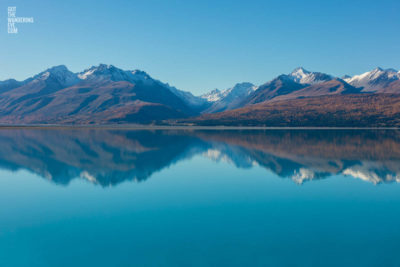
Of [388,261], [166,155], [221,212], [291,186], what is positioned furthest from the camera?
[166,155]

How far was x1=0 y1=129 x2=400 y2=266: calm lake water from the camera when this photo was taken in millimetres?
16672

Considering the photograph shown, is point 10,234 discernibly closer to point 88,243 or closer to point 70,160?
point 88,243

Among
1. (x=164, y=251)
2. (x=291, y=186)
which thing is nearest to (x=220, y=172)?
(x=291, y=186)

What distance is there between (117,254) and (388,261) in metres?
14.6

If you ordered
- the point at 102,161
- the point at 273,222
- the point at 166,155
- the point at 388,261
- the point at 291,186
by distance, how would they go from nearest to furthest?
1. the point at 388,261
2. the point at 273,222
3. the point at 291,186
4. the point at 102,161
5. the point at 166,155

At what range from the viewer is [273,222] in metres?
21.8

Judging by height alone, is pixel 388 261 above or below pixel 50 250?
below

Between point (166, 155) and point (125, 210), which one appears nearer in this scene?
point (125, 210)

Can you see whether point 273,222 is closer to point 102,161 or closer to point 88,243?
point 88,243

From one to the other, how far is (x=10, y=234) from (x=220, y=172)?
29.2 meters

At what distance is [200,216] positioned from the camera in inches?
921

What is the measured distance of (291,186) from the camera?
1346 inches

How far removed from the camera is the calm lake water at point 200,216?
656 inches

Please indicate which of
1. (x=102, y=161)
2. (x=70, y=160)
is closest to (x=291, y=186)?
(x=102, y=161)
